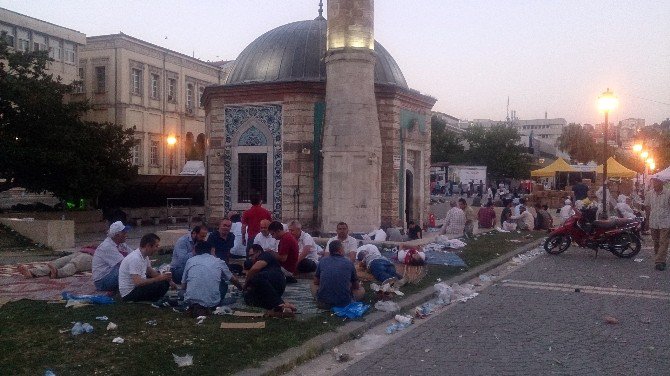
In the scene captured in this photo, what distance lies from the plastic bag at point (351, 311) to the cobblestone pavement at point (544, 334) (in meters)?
0.72

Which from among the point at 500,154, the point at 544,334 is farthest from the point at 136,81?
the point at 544,334

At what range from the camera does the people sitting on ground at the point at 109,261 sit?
911 cm

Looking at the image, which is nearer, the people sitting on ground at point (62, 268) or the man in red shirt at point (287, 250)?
the man in red shirt at point (287, 250)

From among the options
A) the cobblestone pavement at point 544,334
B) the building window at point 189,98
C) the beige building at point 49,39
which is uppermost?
the beige building at point 49,39

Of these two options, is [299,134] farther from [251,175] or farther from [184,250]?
[184,250]

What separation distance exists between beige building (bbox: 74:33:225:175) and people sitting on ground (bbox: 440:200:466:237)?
2833cm

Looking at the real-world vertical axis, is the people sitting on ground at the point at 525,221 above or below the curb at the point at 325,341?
above

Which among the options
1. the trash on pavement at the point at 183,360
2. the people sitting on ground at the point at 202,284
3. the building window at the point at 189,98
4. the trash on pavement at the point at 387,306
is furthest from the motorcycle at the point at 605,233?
the building window at the point at 189,98

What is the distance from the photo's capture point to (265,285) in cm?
805

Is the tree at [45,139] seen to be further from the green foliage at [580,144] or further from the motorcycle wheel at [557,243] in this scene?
the green foliage at [580,144]

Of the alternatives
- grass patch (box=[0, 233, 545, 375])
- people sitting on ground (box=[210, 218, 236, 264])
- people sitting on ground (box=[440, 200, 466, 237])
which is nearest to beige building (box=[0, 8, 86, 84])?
people sitting on ground (box=[440, 200, 466, 237])

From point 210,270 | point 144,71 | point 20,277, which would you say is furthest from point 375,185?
point 144,71

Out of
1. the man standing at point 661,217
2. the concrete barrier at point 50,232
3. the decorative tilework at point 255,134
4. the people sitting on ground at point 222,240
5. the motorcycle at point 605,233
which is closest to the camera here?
the people sitting on ground at point 222,240

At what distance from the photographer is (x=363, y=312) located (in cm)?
822
